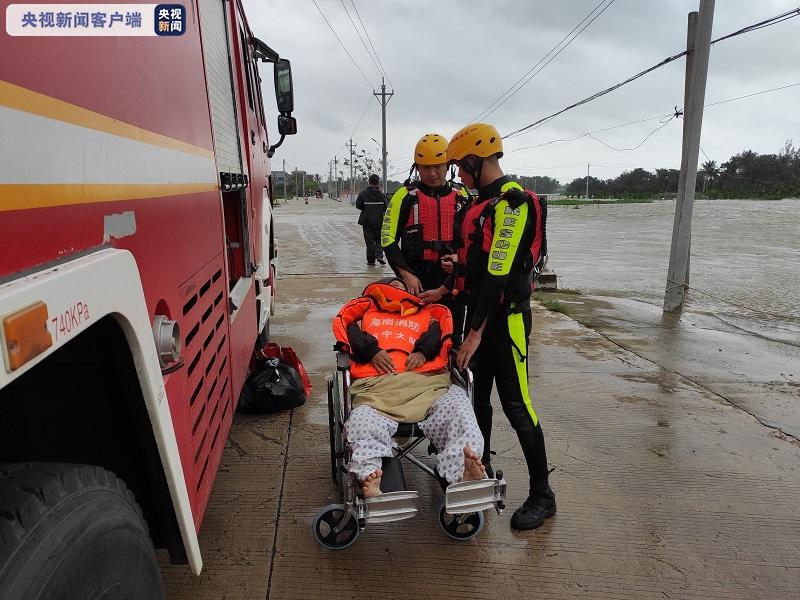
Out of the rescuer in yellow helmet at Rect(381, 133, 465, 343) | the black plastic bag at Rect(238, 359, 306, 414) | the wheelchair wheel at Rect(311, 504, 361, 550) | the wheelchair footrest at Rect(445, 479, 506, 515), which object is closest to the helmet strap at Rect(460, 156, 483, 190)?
the rescuer in yellow helmet at Rect(381, 133, 465, 343)

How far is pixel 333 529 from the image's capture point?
2.57 meters

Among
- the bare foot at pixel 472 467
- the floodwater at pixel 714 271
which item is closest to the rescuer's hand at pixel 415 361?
the bare foot at pixel 472 467

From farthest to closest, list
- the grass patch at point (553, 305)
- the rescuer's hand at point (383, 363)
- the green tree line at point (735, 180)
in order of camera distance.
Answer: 1. the green tree line at point (735, 180)
2. the grass patch at point (553, 305)
3. the rescuer's hand at point (383, 363)

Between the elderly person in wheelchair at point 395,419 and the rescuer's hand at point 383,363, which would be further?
the rescuer's hand at point 383,363

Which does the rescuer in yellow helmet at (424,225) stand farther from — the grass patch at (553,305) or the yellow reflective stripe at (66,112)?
the grass patch at (553,305)

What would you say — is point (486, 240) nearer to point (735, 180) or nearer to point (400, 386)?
point (400, 386)

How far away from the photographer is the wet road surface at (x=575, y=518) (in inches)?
94.4

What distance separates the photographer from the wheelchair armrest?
278 cm

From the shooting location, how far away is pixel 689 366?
5406 millimetres

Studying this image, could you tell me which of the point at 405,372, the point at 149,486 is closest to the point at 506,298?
the point at 405,372

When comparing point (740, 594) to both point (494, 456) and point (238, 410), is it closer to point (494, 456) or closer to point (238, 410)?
point (494, 456)

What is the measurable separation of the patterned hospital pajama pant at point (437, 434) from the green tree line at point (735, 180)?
2617 inches

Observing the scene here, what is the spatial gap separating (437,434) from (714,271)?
41.9 ft

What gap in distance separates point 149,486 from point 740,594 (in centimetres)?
232
